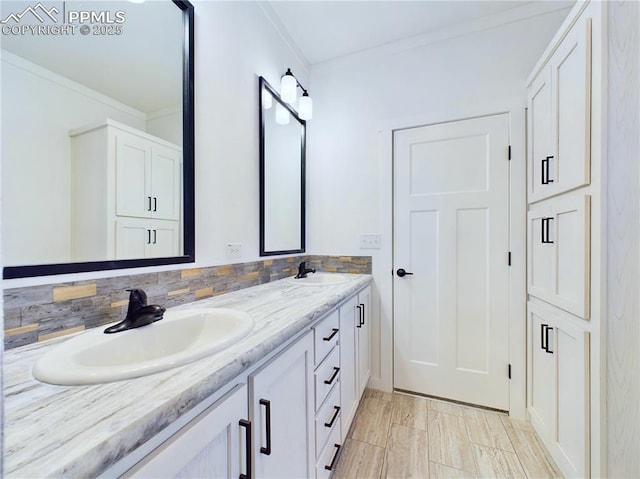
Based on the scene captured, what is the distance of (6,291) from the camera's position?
699 millimetres

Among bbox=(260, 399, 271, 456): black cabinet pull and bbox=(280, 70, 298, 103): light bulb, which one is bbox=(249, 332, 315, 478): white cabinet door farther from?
bbox=(280, 70, 298, 103): light bulb

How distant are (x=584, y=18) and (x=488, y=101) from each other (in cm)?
74

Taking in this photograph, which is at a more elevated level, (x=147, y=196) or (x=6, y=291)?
(x=147, y=196)

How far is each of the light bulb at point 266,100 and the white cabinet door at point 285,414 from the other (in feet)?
4.75

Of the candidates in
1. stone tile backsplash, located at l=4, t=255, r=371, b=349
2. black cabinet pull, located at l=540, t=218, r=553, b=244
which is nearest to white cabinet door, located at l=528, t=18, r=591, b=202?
black cabinet pull, located at l=540, t=218, r=553, b=244

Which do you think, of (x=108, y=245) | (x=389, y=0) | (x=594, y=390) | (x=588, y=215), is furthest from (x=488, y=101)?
(x=108, y=245)

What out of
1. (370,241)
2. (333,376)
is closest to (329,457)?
(333,376)

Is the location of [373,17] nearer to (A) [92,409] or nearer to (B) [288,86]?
(B) [288,86]

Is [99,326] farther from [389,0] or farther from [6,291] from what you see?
[389,0]

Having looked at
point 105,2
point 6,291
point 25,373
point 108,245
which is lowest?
point 25,373

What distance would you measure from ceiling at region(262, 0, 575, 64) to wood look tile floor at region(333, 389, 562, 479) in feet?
8.59

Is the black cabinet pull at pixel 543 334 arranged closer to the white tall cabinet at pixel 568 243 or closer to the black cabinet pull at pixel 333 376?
the white tall cabinet at pixel 568 243

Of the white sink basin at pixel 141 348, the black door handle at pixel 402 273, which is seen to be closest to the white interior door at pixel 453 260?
the black door handle at pixel 402 273

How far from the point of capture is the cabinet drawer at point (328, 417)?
1.14 m
